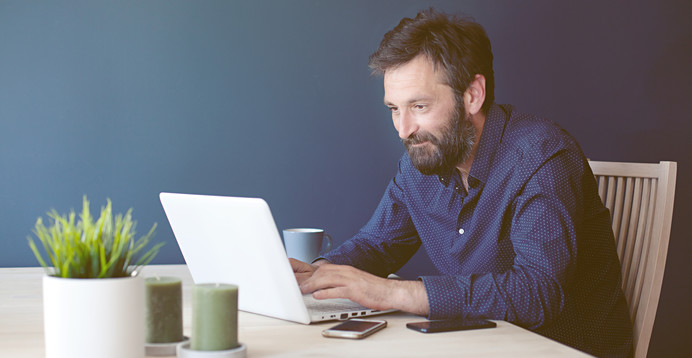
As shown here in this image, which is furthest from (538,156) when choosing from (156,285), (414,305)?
(156,285)

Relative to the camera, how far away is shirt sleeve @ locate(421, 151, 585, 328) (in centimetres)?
122

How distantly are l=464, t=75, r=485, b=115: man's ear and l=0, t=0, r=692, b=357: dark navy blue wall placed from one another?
1.80 feet

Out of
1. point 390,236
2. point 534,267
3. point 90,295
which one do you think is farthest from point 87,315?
point 390,236

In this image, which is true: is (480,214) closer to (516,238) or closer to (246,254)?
(516,238)

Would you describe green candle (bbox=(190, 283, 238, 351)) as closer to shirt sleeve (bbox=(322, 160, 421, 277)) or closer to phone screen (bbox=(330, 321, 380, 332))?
phone screen (bbox=(330, 321, 380, 332))

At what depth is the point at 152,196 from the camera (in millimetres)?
1900

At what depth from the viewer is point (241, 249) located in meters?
1.09

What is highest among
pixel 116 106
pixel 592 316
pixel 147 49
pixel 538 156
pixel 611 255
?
pixel 147 49

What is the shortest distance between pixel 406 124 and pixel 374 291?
19.8 inches

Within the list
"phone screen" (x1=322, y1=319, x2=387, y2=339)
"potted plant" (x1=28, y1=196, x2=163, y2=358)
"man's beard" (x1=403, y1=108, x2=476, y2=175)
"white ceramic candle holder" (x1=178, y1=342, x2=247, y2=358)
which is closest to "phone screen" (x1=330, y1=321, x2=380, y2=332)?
"phone screen" (x1=322, y1=319, x2=387, y2=339)

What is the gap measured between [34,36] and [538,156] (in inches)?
53.3

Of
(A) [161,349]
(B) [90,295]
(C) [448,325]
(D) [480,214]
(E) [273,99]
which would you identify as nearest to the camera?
(B) [90,295]

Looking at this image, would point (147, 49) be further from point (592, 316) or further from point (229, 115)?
point (592, 316)

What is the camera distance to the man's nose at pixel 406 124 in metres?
1.56
